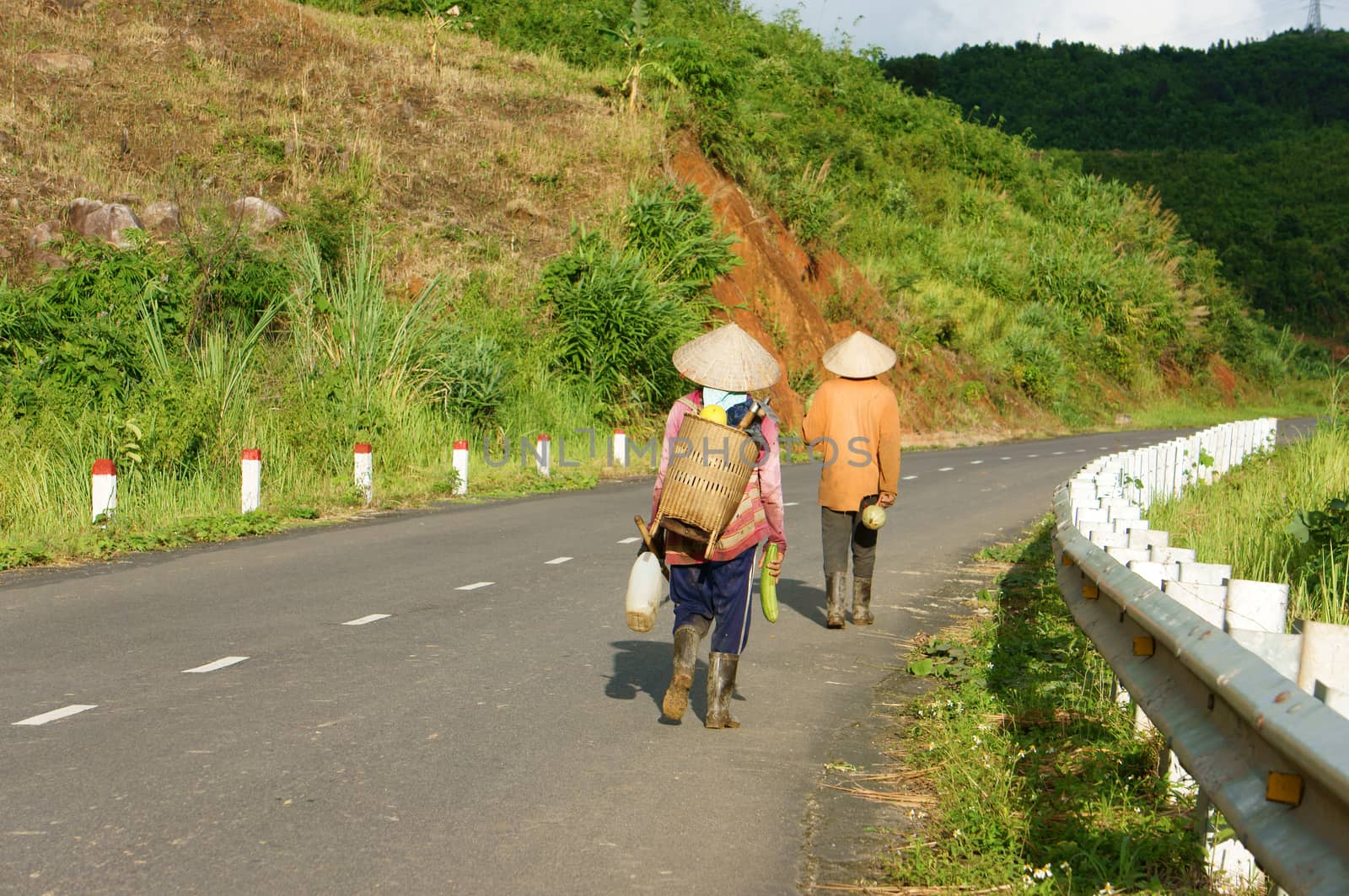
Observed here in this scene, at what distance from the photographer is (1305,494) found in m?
12.9

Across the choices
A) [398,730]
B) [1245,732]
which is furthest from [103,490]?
[1245,732]

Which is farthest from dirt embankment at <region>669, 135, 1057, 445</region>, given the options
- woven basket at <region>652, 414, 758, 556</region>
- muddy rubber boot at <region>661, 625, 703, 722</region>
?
woven basket at <region>652, 414, 758, 556</region>

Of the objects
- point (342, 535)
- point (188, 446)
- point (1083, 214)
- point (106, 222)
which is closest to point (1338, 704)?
point (342, 535)

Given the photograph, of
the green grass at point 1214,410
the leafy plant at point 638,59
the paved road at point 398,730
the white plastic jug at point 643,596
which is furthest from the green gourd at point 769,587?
the green grass at point 1214,410

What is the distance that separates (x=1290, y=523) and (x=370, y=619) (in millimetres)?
6895

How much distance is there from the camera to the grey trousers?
10.1 m

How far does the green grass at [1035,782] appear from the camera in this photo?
475 centimetres

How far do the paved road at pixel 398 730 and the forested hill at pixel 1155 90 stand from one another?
92.9 m

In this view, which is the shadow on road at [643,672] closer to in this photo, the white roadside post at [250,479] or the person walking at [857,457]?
the person walking at [857,457]

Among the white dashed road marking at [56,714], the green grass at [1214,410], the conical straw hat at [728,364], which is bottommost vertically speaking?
the green grass at [1214,410]

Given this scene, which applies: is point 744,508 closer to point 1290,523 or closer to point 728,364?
point 728,364

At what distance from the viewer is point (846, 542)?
1023cm

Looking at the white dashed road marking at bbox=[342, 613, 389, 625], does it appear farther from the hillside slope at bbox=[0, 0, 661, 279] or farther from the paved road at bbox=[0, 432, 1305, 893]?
the hillside slope at bbox=[0, 0, 661, 279]

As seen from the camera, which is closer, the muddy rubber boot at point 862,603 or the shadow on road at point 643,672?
the shadow on road at point 643,672
